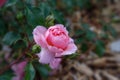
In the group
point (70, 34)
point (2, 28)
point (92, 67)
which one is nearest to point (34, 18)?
point (2, 28)

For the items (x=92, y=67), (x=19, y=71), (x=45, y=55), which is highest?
(x=92, y=67)

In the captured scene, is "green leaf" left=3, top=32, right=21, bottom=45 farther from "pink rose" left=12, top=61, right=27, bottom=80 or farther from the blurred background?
"pink rose" left=12, top=61, right=27, bottom=80

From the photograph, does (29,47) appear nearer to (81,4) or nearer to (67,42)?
(67,42)

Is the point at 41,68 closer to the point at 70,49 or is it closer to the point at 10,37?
the point at 10,37

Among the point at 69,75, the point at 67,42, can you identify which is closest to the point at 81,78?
the point at 69,75

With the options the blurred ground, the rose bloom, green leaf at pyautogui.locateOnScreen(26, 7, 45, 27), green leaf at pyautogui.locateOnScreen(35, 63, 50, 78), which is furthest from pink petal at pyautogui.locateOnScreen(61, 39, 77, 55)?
the blurred ground

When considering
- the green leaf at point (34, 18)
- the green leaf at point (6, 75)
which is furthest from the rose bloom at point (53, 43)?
the green leaf at point (6, 75)

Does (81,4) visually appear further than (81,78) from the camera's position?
Yes
